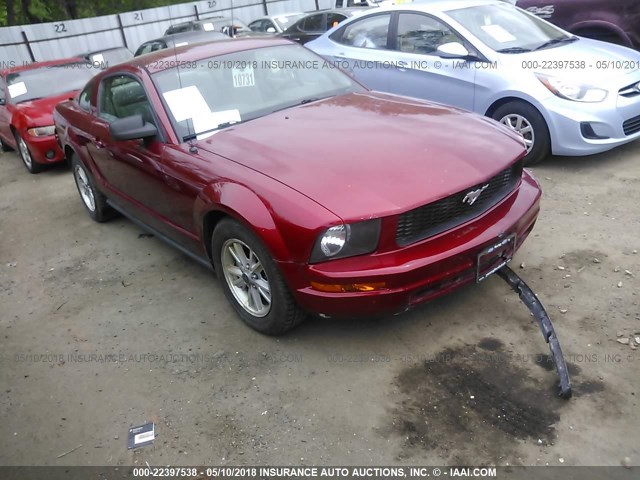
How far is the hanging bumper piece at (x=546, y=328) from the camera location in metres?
2.68

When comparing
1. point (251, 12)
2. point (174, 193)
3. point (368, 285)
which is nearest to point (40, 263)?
point (174, 193)

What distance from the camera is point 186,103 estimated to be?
374 centimetres

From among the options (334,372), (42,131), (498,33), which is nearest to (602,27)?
(498,33)

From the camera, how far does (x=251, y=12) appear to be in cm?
2348

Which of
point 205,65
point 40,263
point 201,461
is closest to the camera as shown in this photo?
point 201,461

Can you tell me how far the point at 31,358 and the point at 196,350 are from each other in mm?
1103

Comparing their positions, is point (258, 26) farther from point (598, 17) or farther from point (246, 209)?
point (246, 209)

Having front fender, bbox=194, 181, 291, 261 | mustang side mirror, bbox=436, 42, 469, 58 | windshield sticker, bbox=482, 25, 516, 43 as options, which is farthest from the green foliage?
front fender, bbox=194, 181, 291, 261

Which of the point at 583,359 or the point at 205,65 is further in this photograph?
the point at 205,65

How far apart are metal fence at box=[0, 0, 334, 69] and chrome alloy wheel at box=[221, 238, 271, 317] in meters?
18.0

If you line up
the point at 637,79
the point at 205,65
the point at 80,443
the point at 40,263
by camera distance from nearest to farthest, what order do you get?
1. the point at 80,443
2. the point at 205,65
3. the point at 40,263
4. the point at 637,79

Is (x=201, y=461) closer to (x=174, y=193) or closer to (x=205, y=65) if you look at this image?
(x=174, y=193)

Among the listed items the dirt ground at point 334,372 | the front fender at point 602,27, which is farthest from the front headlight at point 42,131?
the front fender at point 602,27

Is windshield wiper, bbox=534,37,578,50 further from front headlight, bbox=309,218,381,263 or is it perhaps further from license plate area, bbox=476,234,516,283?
front headlight, bbox=309,218,381,263
